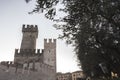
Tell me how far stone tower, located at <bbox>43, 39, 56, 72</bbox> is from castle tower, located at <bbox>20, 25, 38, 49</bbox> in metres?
3.48

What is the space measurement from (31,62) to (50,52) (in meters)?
9.41

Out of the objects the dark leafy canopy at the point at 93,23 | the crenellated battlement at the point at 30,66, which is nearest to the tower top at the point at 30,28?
the crenellated battlement at the point at 30,66

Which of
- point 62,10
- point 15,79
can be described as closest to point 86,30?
point 62,10

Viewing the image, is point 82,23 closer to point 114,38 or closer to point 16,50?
point 114,38

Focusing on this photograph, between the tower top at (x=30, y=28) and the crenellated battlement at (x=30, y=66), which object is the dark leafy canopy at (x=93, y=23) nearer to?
the crenellated battlement at (x=30, y=66)

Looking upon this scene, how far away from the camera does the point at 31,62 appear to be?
128ft

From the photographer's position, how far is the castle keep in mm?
35031

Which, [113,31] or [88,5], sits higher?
[88,5]

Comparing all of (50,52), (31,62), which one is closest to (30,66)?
(31,62)

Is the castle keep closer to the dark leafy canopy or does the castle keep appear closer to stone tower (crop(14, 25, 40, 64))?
stone tower (crop(14, 25, 40, 64))

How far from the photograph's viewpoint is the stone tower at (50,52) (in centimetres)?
4644

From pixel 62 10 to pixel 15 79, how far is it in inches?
960

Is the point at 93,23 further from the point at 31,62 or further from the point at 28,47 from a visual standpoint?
the point at 28,47

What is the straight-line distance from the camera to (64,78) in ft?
177
